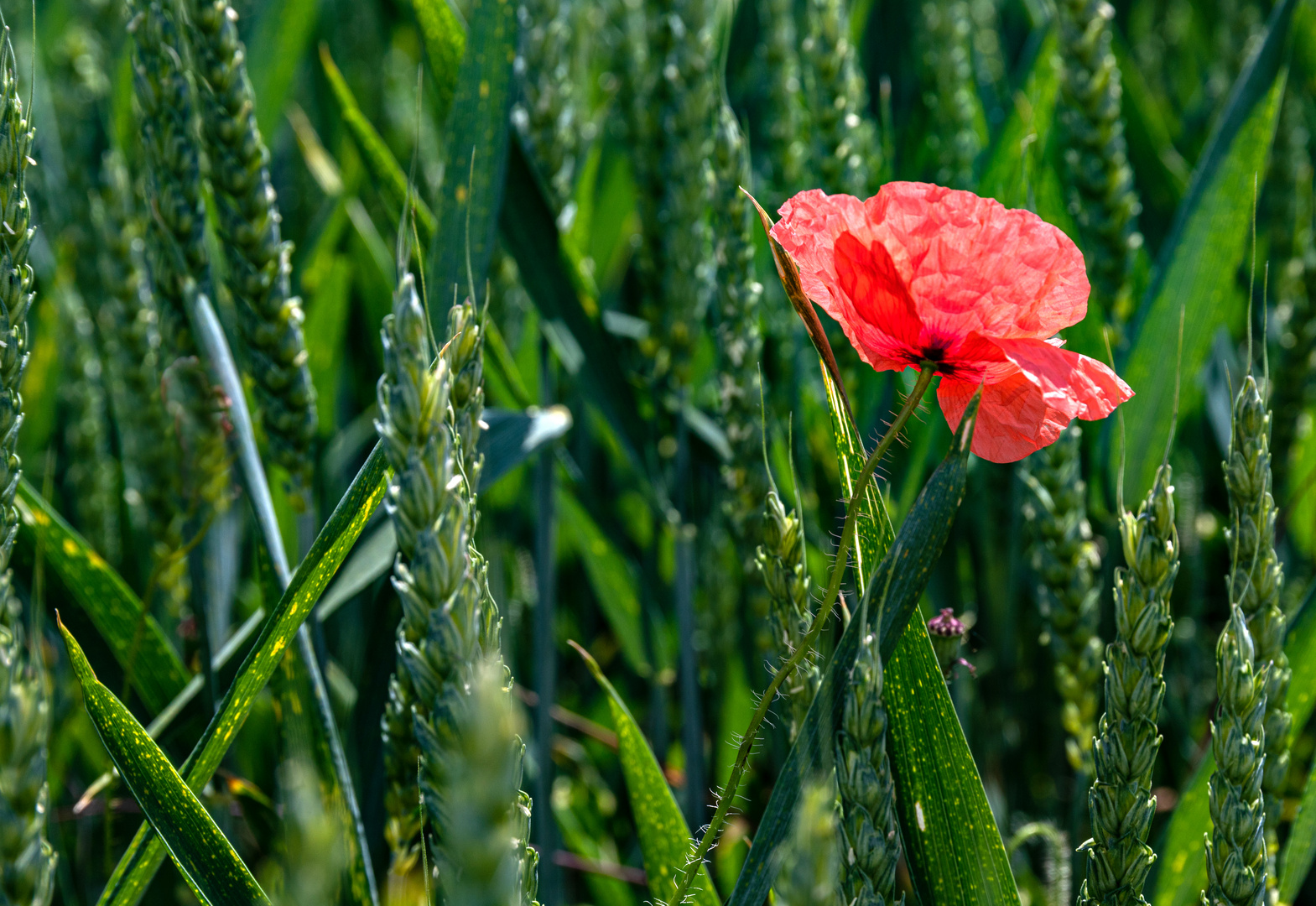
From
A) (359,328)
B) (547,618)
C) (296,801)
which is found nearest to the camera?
(296,801)

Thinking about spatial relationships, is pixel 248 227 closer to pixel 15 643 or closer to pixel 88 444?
pixel 15 643

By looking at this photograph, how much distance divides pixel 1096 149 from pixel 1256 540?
1.42 feet

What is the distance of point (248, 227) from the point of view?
545 millimetres

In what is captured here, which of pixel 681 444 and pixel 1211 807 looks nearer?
pixel 1211 807

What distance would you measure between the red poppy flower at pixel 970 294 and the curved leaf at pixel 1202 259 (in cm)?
36

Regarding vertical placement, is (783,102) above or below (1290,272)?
above

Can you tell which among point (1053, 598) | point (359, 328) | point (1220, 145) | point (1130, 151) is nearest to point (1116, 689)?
point (1053, 598)

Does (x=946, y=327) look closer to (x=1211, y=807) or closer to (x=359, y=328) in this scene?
(x=1211, y=807)

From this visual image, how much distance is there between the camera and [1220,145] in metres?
0.74

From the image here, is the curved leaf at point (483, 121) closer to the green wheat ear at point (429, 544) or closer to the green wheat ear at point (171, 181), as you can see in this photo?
the green wheat ear at point (171, 181)

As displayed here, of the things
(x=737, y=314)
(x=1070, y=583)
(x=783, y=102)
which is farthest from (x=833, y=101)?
(x=1070, y=583)

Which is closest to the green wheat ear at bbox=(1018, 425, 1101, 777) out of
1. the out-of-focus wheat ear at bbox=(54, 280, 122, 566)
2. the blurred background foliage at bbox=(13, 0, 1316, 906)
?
the blurred background foliage at bbox=(13, 0, 1316, 906)

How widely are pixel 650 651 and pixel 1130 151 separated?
73 centimetres

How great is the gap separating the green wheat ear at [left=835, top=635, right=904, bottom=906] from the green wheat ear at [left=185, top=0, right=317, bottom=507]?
36cm
